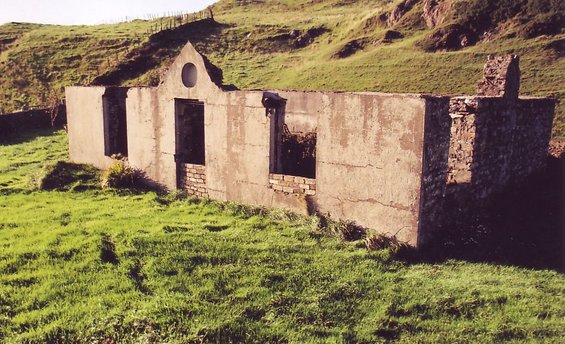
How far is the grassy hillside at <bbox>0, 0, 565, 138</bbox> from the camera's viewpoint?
24734mm

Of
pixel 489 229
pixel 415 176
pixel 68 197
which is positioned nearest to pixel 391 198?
pixel 415 176

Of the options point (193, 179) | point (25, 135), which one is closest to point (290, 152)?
point (193, 179)

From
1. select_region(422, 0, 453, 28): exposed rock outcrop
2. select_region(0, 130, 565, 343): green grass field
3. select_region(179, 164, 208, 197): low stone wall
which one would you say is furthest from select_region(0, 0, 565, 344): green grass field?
select_region(422, 0, 453, 28): exposed rock outcrop

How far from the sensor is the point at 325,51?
33625mm

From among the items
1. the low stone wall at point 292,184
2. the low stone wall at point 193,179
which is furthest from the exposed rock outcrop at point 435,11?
the low stone wall at point 292,184

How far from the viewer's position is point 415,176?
7.62 metres

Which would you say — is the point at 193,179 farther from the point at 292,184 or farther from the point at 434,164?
the point at 434,164

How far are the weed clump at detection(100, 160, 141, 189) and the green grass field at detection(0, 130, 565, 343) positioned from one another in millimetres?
2533

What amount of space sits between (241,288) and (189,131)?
237 inches

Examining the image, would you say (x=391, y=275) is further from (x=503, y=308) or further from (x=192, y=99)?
(x=192, y=99)

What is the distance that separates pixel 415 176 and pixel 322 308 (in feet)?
9.54

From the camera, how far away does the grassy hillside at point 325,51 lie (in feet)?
81.1

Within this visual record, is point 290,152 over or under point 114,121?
under

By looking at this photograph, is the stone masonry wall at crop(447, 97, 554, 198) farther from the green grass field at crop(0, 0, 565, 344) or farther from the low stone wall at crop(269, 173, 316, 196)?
the low stone wall at crop(269, 173, 316, 196)
